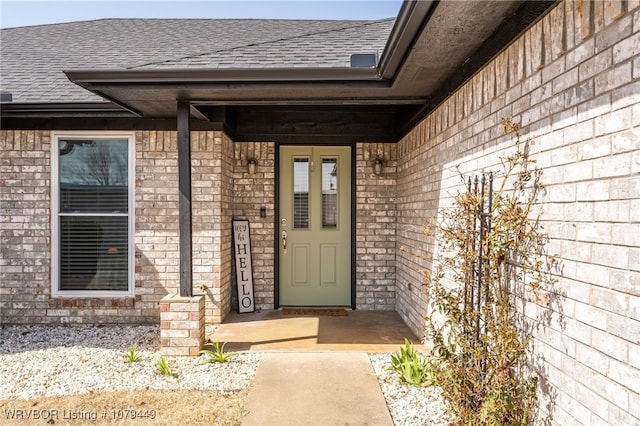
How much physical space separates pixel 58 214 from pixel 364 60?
393cm

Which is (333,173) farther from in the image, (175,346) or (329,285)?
(175,346)

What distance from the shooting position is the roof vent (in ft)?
11.5

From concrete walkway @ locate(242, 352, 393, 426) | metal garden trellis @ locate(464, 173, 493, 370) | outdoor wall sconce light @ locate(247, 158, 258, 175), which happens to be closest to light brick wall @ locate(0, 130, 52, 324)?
outdoor wall sconce light @ locate(247, 158, 258, 175)

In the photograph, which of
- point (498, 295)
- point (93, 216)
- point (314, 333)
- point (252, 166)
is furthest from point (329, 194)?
point (498, 295)

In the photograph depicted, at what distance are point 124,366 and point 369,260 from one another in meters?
3.13

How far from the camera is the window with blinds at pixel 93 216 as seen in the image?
503cm

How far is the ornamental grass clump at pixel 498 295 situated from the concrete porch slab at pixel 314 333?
4.74 feet

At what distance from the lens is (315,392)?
3143 millimetres

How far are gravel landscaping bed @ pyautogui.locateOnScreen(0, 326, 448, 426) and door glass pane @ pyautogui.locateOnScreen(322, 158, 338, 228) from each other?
224 cm

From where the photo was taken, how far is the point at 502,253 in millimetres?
2547

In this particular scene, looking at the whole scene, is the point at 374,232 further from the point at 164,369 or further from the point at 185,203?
the point at 164,369

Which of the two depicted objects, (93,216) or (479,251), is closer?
(479,251)

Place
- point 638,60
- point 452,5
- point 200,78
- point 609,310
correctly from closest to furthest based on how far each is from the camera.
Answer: point 638,60, point 609,310, point 452,5, point 200,78

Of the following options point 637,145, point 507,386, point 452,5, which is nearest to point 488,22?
point 452,5
